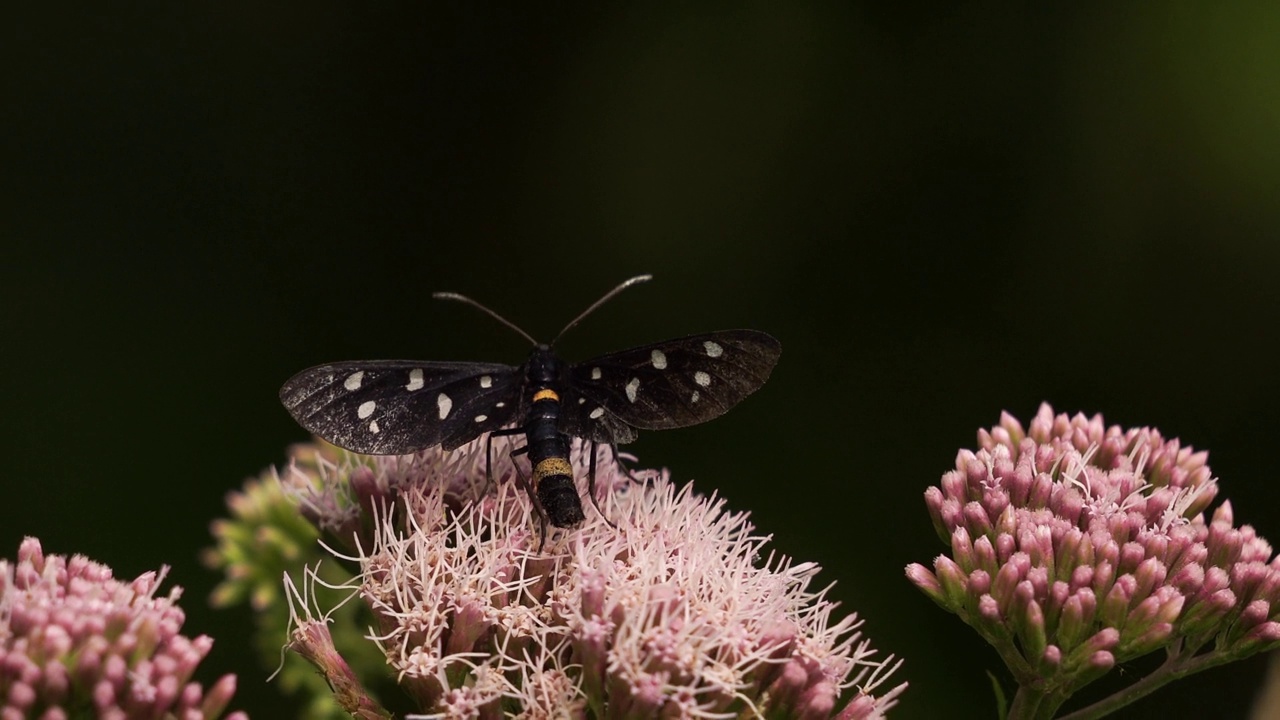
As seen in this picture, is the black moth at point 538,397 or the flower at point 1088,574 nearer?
the flower at point 1088,574

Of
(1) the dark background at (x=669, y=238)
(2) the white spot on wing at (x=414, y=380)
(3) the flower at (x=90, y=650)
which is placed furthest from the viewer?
(1) the dark background at (x=669, y=238)

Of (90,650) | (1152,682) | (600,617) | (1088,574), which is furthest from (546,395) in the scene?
(1152,682)

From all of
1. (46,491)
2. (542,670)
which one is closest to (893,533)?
(542,670)

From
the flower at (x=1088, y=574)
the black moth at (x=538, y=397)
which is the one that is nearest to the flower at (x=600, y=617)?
the black moth at (x=538, y=397)

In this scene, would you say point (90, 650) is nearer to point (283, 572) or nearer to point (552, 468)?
point (552, 468)

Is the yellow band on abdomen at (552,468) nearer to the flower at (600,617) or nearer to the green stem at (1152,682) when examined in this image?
the flower at (600,617)

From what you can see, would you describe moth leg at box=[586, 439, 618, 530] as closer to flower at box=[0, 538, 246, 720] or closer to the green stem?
flower at box=[0, 538, 246, 720]

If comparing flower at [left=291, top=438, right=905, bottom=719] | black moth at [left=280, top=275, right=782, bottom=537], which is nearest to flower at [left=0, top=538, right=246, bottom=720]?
flower at [left=291, top=438, right=905, bottom=719]
